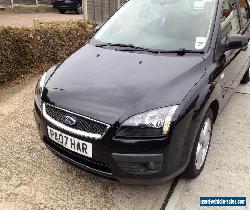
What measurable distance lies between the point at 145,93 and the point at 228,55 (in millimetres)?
1347

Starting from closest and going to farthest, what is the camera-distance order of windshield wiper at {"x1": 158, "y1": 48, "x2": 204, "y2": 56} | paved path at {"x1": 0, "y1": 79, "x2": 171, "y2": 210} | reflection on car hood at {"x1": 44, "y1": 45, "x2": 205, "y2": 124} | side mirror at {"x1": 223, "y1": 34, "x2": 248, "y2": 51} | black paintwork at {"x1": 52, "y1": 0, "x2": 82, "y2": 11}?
reflection on car hood at {"x1": 44, "y1": 45, "x2": 205, "y2": 124} → paved path at {"x1": 0, "y1": 79, "x2": 171, "y2": 210} → windshield wiper at {"x1": 158, "y1": 48, "x2": 204, "y2": 56} → side mirror at {"x1": 223, "y1": 34, "x2": 248, "y2": 51} → black paintwork at {"x1": 52, "y1": 0, "x2": 82, "y2": 11}

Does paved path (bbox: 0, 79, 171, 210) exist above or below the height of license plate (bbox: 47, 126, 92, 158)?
below

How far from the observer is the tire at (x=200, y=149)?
2.99 m

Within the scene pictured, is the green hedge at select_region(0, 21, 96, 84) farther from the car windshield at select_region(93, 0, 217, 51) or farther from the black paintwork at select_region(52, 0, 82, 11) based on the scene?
the black paintwork at select_region(52, 0, 82, 11)

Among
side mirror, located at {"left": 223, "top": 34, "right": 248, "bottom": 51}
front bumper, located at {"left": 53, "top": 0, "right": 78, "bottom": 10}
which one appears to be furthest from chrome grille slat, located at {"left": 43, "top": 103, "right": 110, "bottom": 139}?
front bumper, located at {"left": 53, "top": 0, "right": 78, "bottom": 10}

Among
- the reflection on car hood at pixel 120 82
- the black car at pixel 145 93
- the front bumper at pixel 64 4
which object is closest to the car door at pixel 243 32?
the black car at pixel 145 93

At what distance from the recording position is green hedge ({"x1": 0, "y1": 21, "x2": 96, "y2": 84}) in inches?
205

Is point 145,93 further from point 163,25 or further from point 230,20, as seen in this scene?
point 230,20

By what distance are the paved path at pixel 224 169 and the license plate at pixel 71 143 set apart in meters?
0.86

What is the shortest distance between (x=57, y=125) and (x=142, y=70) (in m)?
0.89

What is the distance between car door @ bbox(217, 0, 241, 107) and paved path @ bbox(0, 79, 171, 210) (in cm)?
123

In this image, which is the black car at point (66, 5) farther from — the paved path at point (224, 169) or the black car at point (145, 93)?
the paved path at point (224, 169)

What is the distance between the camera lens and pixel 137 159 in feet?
8.51

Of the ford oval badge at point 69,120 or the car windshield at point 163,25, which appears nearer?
the ford oval badge at point 69,120
